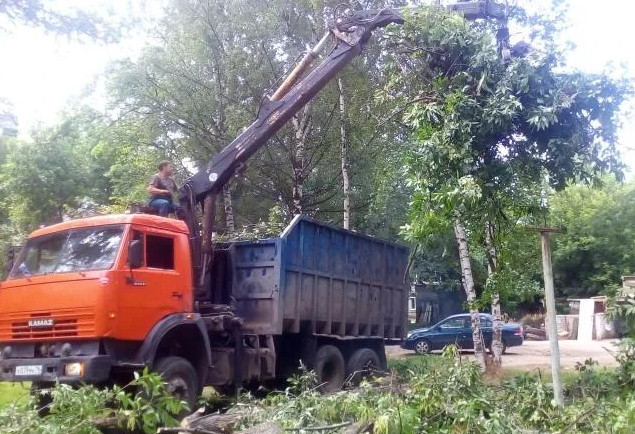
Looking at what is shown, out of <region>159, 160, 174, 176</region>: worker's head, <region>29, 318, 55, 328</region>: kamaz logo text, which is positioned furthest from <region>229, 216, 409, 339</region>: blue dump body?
<region>29, 318, 55, 328</region>: kamaz logo text

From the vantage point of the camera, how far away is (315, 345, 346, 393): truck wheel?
11211mm

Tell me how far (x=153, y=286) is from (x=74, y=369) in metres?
1.37

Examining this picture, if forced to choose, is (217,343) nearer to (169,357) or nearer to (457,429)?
(169,357)

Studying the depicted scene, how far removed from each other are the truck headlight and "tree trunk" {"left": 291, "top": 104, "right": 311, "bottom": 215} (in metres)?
9.33

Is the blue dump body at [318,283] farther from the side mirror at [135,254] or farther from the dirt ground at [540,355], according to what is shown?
the dirt ground at [540,355]

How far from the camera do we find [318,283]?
11000 millimetres

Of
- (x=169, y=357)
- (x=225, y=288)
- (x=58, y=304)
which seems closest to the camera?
(x=58, y=304)

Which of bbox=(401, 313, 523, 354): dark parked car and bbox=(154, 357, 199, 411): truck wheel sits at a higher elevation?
bbox=(401, 313, 523, 354): dark parked car

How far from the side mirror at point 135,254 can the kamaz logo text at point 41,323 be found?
1070 mm

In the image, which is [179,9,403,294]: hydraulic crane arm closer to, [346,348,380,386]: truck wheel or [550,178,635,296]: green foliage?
[346,348,380,386]: truck wheel

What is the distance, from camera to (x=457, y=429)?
6164 millimetres

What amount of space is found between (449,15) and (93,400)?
20.0ft

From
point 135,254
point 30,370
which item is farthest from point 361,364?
point 30,370

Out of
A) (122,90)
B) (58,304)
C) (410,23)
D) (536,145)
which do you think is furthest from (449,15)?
(122,90)
